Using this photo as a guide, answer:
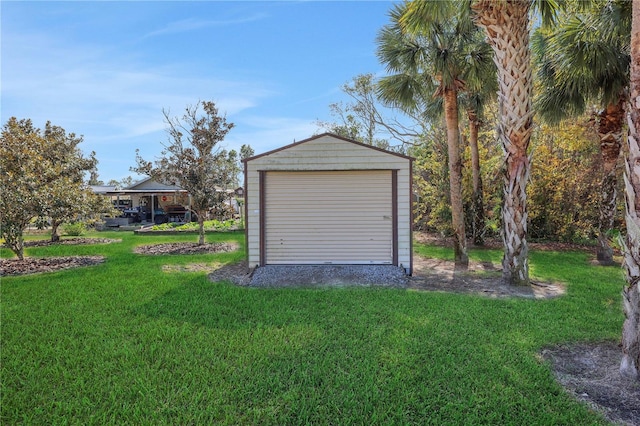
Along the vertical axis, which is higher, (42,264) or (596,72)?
(596,72)

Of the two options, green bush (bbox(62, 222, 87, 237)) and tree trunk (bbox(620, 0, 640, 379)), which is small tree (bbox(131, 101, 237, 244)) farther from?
tree trunk (bbox(620, 0, 640, 379))

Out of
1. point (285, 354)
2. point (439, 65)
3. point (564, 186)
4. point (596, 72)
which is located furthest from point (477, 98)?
point (285, 354)

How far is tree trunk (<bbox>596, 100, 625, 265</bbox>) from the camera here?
8407 millimetres

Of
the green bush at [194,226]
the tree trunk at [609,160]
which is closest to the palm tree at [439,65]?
the tree trunk at [609,160]

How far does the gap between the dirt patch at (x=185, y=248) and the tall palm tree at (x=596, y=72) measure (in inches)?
394

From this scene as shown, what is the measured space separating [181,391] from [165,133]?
11053mm

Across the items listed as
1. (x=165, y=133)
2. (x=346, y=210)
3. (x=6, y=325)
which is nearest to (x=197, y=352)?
(x=6, y=325)

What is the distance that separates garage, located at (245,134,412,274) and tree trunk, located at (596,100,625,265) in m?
5.01

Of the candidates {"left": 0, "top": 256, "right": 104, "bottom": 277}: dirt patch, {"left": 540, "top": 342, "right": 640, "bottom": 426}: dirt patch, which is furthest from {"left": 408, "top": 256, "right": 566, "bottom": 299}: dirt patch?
{"left": 0, "top": 256, "right": 104, "bottom": 277}: dirt patch

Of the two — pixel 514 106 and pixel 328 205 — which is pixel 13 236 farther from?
pixel 514 106

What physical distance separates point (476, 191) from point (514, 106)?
583 centimetres

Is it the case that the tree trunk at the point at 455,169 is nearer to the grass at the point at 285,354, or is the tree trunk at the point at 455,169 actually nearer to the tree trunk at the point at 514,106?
the tree trunk at the point at 514,106

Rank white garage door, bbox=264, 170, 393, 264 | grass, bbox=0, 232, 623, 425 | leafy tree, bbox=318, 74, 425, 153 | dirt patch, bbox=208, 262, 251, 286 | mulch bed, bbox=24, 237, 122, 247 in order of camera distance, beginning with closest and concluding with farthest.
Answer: grass, bbox=0, 232, 623, 425, dirt patch, bbox=208, 262, 251, 286, white garage door, bbox=264, 170, 393, 264, mulch bed, bbox=24, 237, 122, 247, leafy tree, bbox=318, 74, 425, 153

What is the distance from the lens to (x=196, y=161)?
11977 mm
